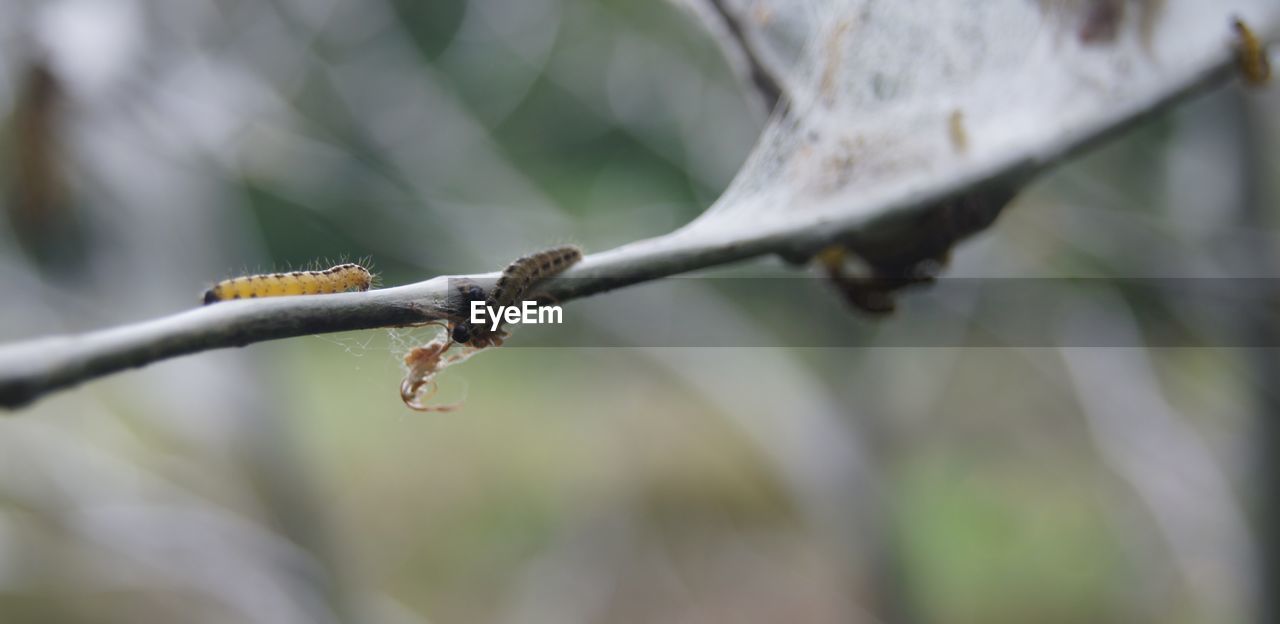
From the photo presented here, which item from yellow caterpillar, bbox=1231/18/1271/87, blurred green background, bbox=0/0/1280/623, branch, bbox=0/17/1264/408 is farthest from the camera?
blurred green background, bbox=0/0/1280/623

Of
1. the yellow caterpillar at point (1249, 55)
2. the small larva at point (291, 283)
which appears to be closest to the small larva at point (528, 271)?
the small larva at point (291, 283)

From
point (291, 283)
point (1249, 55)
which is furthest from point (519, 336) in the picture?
point (291, 283)

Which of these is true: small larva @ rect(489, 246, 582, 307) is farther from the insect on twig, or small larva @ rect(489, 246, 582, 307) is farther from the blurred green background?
the blurred green background

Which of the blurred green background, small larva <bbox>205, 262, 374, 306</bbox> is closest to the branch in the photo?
small larva <bbox>205, 262, 374, 306</bbox>

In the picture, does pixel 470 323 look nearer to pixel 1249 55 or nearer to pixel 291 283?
pixel 291 283

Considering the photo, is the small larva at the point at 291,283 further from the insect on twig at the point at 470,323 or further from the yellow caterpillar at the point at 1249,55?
the yellow caterpillar at the point at 1249,55

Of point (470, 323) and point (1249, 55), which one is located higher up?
point (470, 323)
